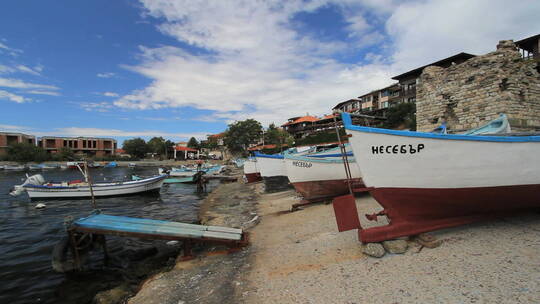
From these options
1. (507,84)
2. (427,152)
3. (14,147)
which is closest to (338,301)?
(427,152)

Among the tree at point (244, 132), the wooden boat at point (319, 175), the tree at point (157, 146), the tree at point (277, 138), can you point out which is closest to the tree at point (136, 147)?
the tree at point (157, 146)

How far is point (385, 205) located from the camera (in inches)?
207

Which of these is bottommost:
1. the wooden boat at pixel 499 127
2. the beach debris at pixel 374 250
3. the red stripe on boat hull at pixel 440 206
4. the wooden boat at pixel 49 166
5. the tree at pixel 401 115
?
the wooden boat at pixel 49 166

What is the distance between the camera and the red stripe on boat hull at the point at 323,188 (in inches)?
424

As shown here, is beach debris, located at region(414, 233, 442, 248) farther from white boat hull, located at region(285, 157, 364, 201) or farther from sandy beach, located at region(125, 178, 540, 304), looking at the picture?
white boat hull, located at region(285, 157, 364, 201)

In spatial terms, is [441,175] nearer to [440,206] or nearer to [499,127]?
[440,206]

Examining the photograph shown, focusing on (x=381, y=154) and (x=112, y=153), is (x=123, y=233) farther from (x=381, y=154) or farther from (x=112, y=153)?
(x=112, y=153)

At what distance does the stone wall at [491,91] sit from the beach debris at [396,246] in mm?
11449

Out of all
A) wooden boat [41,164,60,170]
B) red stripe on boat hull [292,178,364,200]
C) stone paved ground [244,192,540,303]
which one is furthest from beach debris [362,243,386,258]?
wooden boat [41,164,60,170]

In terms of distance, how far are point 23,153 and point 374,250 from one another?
90.8 meters

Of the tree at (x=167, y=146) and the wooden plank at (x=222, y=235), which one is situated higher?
the tree at (x=167, y=146)

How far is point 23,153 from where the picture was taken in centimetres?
6397

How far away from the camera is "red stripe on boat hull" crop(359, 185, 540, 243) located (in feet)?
15.9

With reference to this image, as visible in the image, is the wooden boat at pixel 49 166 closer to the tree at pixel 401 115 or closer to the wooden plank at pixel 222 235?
the wooden plank at pixel 222 235
